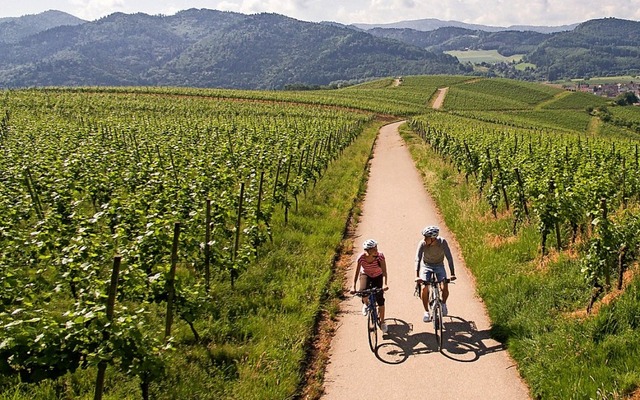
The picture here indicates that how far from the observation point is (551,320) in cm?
826

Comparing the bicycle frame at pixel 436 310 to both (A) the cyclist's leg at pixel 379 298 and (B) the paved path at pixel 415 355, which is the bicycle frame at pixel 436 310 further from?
(A) the cyclist's leg at pixel 379 298

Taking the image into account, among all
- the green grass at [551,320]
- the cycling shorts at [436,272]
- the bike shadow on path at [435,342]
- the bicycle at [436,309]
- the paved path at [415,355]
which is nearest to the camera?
the green grass at [551,320]

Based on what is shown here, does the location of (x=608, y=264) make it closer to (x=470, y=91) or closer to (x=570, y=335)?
(x=570, y=335)

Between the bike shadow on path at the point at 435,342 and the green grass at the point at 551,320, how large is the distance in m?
0.42

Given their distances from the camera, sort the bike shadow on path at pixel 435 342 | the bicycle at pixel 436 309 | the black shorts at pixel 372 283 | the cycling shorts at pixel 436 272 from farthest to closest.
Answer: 1. the cycling shorts at pixel 436 272
2. the black shorts at pixel 372 283
3. the bicycle at pixel 436 309
4. the bike shadow on path at pixel 435 342

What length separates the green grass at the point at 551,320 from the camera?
655 centimetres

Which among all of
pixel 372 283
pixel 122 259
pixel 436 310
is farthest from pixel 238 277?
pixel 436 310

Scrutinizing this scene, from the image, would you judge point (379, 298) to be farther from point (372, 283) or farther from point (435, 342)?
point (435, 342)

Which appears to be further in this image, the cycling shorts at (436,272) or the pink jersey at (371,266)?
the cycling shorts at (436,272)

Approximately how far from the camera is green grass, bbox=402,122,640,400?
655cm

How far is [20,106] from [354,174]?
49.8 metres

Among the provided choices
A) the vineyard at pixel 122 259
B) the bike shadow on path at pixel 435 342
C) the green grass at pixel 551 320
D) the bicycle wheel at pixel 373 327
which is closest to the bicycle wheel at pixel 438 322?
the bike shadow on path at pixel 435 342

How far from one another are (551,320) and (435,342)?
7.17ft

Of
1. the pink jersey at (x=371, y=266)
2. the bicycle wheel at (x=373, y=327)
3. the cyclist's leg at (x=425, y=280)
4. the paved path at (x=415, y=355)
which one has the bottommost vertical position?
the paved path at (x=415, y=355)
